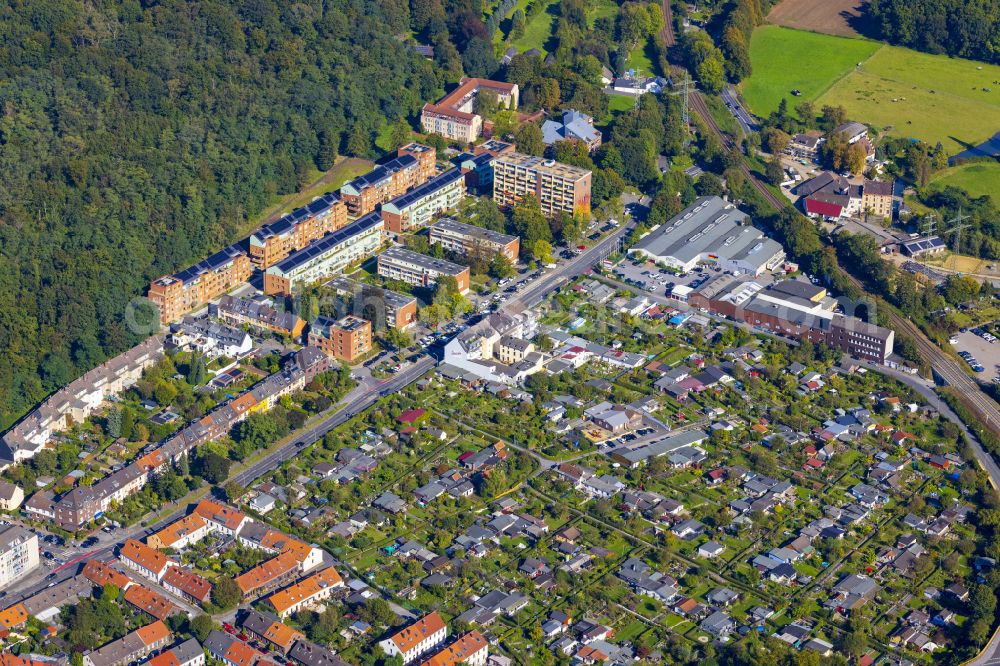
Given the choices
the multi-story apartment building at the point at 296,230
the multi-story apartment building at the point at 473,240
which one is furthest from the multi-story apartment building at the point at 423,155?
the multi-story apartment building at the point at 473,240

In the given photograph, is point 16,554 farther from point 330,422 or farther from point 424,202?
point 424,202

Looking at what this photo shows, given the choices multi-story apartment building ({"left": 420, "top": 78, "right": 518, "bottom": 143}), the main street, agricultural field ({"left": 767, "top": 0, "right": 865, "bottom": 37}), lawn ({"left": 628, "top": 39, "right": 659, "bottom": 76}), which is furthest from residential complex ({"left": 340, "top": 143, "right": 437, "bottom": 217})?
agricultural field ({"left": 767, "top": 0, "right": 865, "bottom": 37})

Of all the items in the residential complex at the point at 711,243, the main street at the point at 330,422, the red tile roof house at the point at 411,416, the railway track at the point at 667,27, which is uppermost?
the railway track at the point at 667,27

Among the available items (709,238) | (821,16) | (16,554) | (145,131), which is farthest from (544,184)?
(16,554)

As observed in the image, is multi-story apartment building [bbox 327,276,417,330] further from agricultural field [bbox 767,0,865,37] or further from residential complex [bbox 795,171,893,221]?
agricultural field [bbox 767,0,865,37]

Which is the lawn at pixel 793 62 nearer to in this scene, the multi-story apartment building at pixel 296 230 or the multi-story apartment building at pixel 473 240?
the multi-story apartment building at pixel 473 240

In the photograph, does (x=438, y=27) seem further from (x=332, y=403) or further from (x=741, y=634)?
(x=741, y=634)
